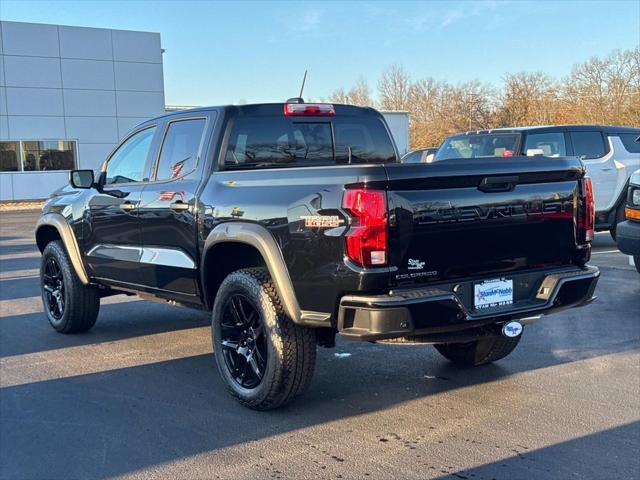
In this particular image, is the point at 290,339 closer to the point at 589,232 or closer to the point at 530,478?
the point at 530,478

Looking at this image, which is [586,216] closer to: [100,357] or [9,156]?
[100,357]

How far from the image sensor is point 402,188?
3707mm

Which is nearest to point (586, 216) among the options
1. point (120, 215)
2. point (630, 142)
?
point (120, 215)

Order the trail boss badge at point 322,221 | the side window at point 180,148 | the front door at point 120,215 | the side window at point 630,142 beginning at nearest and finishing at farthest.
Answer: the trail boss badge at point 322,221 < the side window at point 180,148 < the front door at point 120,215 < the side window at point 630,142

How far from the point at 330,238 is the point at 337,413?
4.24ft

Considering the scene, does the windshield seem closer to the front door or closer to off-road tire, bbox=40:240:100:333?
the front door

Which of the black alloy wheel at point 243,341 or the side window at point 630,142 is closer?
the black alloy wheel at point 243,341

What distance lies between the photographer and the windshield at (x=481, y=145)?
1092 cm

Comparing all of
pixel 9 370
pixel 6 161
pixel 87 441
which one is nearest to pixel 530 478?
pixel 87 441

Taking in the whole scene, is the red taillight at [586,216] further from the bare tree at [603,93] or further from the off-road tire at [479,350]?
the bare tree at [603,93]

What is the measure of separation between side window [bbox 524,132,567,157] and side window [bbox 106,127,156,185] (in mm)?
6725

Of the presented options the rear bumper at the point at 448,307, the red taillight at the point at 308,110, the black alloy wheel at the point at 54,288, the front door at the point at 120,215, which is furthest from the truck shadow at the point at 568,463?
the black alloy wheel at the point at 54,288

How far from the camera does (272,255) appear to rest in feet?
13.5

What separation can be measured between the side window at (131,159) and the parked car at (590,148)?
6.47 m
